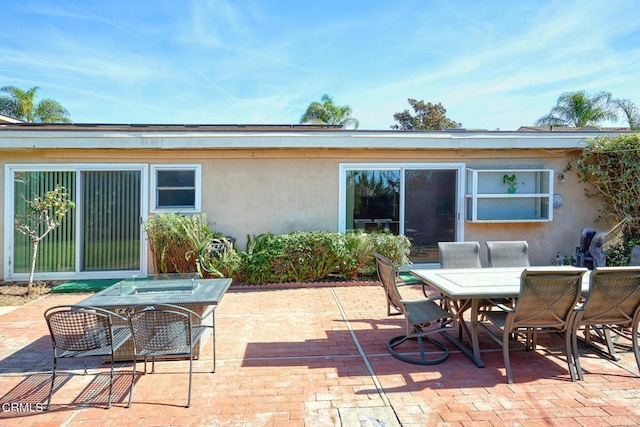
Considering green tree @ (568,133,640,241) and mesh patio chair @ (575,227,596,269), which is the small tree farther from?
green tree @ (568,133,640,241)

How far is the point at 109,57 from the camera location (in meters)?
13.4

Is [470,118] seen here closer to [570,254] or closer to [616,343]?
[570,254]

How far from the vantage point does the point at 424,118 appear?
2783cm

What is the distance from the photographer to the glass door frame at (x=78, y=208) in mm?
7293

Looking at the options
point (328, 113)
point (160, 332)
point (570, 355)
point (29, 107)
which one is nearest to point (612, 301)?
point (570, 355)

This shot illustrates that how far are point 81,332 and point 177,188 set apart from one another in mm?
4896

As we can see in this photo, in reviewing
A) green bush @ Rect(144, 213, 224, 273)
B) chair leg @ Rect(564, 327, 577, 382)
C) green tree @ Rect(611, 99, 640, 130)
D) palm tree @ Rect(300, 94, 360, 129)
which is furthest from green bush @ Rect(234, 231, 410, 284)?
green tree @ Rect(611, 99, 640, 130)

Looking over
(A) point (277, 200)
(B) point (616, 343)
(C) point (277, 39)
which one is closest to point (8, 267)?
(A) point (277, 200)

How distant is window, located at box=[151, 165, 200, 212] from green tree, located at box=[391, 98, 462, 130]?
2248 centimetres

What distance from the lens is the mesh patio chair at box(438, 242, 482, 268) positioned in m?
5.37

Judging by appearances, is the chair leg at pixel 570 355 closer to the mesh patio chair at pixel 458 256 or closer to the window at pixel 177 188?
the mesh patio chair at pixel 458 256

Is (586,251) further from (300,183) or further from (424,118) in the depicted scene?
(424,118)

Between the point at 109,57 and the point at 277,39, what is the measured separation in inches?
257

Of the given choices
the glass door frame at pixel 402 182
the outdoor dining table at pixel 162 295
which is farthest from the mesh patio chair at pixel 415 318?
the glass door frame at pixel 402 182
